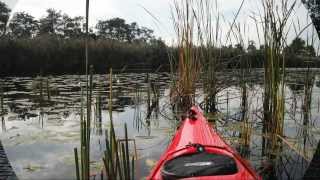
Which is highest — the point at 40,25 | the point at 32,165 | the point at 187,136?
the point at 40,25

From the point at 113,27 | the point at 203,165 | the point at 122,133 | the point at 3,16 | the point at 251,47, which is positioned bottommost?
the point at 122,133

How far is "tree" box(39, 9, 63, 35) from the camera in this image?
24.5 m

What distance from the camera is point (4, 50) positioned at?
12703 millimetres

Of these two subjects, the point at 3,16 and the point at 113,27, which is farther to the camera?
the point at 113,27

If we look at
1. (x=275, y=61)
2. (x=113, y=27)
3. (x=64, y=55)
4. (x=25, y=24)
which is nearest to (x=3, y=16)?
(x=64, y=55)

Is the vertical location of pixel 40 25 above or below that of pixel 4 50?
above

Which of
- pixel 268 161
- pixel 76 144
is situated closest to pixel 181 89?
pixel 76 144

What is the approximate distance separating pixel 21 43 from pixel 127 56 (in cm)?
355

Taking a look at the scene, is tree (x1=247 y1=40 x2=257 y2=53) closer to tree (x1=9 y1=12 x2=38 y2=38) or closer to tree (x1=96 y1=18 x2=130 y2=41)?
tree (x1=9 y1=12 x2=38 y2=38)

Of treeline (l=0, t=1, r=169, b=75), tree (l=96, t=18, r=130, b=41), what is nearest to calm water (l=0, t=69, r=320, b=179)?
treeline (l=0, t=1, r=169, b=75)

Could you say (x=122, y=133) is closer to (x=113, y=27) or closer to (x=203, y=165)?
(x=203, y=165)

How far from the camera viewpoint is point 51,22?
25078 mm

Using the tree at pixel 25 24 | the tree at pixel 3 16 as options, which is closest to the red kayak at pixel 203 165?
the tree at pixel 3 16

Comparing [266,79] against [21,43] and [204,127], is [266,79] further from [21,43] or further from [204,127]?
[21,43]
